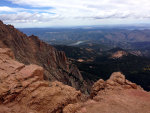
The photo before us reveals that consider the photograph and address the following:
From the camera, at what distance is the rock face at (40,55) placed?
43834 millimetres

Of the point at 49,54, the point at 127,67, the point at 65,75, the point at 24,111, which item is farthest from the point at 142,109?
the point at 127,67

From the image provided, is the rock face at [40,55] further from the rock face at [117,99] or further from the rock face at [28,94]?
the rock face at [28,94]

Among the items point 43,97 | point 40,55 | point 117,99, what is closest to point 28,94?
point 43,97

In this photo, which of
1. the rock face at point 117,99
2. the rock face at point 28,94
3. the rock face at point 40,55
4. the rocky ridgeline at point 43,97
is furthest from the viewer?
the rock face at point 40,55

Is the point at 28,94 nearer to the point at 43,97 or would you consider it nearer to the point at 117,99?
the point at 43,97

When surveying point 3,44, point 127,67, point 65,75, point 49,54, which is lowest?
point 127,67

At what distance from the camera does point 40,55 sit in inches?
2002

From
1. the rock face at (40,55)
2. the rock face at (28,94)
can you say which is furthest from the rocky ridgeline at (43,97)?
the rock face at (40,55)

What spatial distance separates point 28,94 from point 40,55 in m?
37.9

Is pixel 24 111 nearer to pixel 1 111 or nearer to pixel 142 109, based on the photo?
pixel 1 111

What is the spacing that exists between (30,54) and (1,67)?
32709 mm

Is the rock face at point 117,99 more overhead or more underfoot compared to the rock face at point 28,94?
more underfoot

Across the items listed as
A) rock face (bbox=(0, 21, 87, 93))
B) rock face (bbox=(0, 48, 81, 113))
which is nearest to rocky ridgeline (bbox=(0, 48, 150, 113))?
rock face (bbox=(0, 48, 81, 113))

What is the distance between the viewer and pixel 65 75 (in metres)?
47.8
